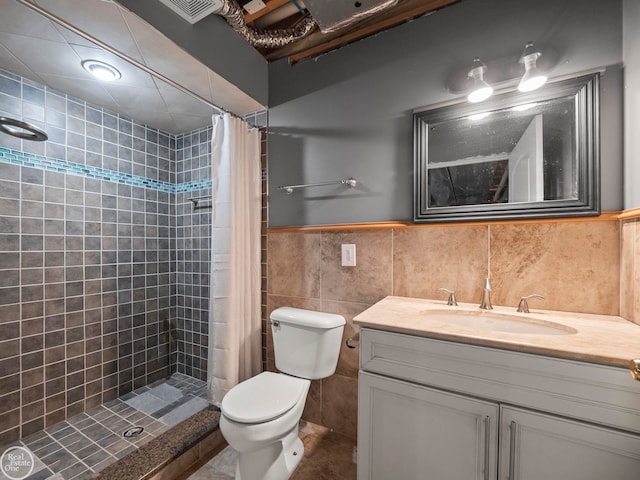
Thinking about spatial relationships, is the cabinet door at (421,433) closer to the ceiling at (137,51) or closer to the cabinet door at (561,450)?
the cabinet door at (561,450)

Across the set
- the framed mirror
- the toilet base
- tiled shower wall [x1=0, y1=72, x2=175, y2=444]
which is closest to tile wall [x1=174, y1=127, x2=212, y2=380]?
tiled shower wall [x1=0, y1=72, x2=175, y2=444]


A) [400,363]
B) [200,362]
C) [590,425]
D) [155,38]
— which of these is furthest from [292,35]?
[200,362]

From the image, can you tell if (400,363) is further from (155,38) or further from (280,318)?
(155,38)

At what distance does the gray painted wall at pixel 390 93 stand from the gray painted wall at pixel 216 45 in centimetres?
14

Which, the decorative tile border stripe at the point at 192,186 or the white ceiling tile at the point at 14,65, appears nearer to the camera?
the white ceiling tile at the point at 14,65

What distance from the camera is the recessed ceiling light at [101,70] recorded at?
138 centimetres

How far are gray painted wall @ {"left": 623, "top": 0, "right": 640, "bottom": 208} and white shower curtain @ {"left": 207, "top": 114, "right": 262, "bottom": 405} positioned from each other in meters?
1.86

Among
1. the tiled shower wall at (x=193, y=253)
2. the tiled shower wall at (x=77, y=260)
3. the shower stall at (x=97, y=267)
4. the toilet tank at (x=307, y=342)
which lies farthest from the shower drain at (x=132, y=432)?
the toilet tank at (x=307, y=342)

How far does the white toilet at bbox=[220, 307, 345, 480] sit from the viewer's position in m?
1.11

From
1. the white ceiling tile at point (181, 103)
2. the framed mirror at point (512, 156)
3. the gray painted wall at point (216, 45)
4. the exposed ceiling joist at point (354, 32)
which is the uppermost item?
the exposed ceiling joist at point (354, 32)

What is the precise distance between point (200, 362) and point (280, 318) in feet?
3.96

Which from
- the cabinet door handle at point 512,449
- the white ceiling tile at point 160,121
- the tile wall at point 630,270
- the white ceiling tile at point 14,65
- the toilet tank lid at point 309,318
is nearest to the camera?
the cabinet door handle at point 512,449

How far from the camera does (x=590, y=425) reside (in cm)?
74

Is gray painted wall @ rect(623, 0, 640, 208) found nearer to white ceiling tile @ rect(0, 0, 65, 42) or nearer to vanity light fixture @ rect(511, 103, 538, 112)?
vanity light fixture @ rect(511, 103, 538, 112)
